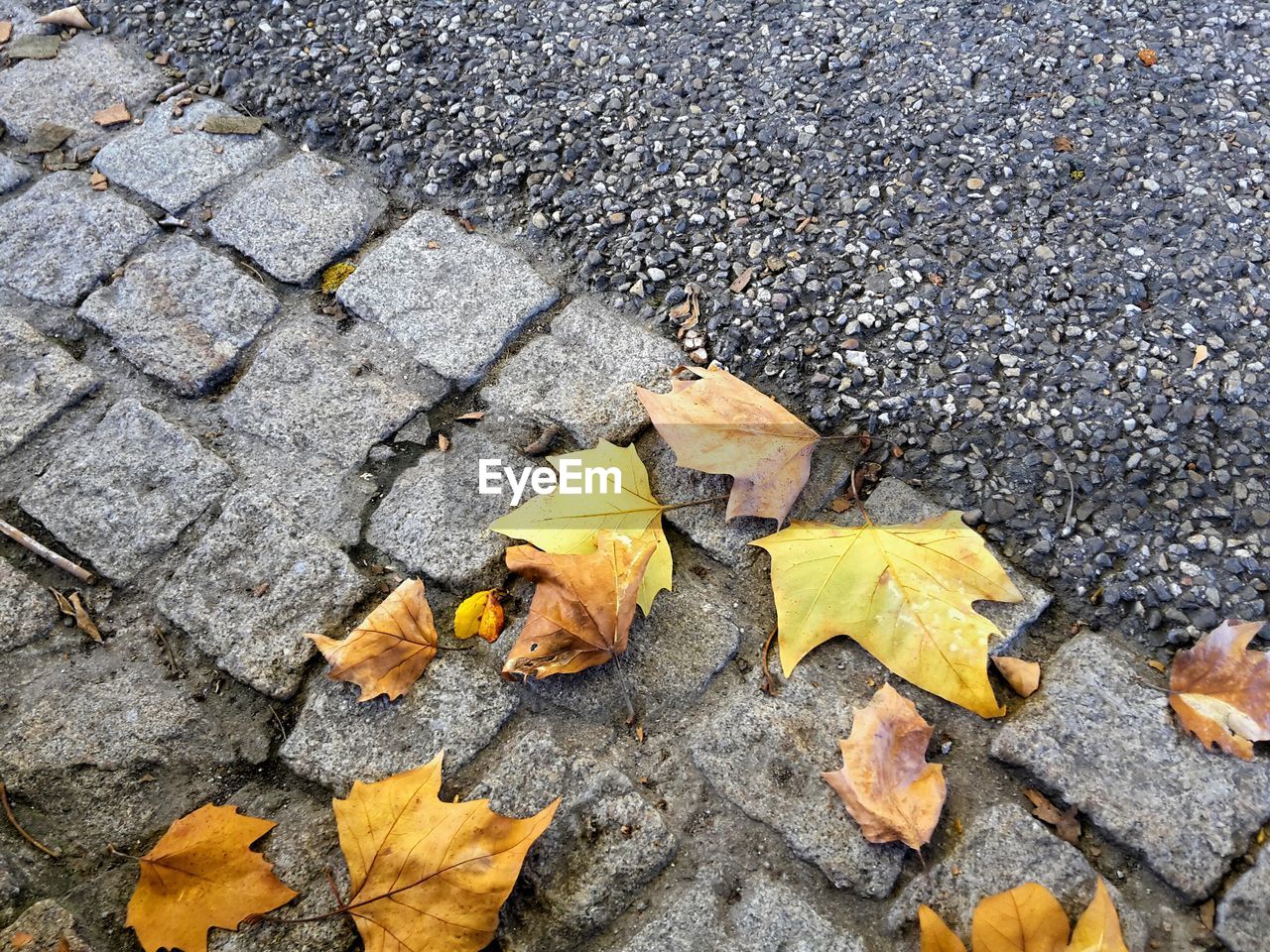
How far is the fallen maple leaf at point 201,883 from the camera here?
150cm

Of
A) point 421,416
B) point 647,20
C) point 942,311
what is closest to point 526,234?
point 421,416

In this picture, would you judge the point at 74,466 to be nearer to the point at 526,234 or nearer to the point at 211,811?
the point at 211,811

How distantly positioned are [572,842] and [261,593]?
758mm

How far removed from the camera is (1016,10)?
2438 mm

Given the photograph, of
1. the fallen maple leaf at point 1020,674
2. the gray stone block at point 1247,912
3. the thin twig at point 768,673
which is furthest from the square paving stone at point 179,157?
the gray stone block at point 1247,912

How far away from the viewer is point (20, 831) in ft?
5.26

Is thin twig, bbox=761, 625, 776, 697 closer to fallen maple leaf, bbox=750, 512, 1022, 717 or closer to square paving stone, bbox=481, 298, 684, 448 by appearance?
fallen maple leaf, bbox=750, 512, 1022, 717

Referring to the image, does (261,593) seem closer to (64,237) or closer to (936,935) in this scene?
(64,237)

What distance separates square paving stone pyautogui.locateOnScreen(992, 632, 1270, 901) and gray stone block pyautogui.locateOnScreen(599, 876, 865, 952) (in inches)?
16.4

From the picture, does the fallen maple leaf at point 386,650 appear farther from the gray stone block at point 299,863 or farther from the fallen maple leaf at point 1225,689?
the fallen maple leaf at point 1225,689

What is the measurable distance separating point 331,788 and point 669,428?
88 cm

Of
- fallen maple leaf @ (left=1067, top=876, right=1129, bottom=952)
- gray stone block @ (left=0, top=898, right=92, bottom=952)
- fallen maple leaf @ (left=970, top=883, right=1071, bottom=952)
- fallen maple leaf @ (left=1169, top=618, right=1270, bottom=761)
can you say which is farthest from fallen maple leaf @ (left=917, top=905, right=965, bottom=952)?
gray stone block @ (left=0, top=898, right=92, bottom=952)

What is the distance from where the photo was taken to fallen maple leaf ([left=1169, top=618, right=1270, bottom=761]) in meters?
1.59

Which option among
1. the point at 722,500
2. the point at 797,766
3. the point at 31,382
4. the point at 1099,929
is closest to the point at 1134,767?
the point at 1099,929
